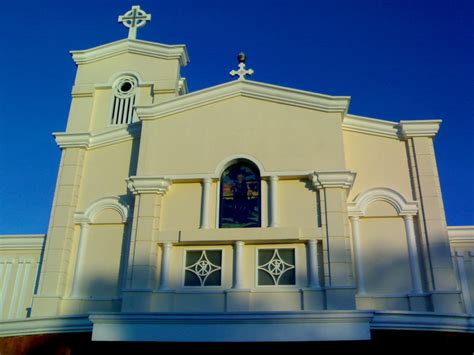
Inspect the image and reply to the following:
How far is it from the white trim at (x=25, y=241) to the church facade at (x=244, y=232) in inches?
1.2

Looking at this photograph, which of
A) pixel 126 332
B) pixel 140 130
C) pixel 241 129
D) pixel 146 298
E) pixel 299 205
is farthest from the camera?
pixel 140 130

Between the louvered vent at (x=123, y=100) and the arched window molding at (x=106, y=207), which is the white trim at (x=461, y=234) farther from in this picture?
the louvered vent at (x=123, y=100)

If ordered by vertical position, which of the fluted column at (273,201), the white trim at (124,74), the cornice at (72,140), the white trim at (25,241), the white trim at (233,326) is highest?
the white trim at (124,74)

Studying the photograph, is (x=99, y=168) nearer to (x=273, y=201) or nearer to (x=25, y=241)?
(x=25, y=241)

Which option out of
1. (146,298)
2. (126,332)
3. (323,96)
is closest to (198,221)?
(146,298)

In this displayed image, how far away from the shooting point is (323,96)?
11.8 metres

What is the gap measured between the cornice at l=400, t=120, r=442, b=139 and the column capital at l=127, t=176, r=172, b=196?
5.27 meters

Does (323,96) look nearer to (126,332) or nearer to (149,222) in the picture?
(149,222)

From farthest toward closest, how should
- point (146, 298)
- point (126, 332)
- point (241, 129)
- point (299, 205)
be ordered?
point (241, 129), point (299, 205), point (146, 298), point (126, 332)

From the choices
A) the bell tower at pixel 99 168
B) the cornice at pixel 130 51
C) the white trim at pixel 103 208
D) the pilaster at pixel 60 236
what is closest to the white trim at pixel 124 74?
the bell tower at pixel 99 168

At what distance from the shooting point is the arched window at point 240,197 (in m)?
11.0

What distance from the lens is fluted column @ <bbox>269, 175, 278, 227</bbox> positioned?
10.7m

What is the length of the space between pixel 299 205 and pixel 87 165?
5.17 m

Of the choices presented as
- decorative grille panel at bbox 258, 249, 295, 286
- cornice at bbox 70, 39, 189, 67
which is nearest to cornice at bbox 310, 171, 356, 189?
decorative grille panel at bbox 258, 249, 295, 286
